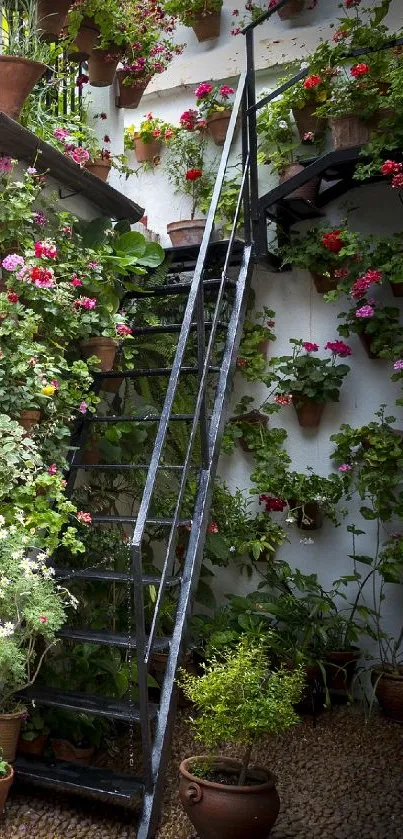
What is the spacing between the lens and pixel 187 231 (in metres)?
5.80

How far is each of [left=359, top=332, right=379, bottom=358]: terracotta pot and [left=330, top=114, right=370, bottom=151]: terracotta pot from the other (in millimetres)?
1129

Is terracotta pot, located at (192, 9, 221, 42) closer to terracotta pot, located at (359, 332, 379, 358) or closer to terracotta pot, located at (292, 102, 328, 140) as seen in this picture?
terracotta pot, located at (292, 102, 328, 140)

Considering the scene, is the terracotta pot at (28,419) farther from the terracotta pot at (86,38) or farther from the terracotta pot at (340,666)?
the terracotta pot at (86,38)

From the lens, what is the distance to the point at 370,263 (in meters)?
5.18

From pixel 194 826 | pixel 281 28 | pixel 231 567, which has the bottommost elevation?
pixel 194 826

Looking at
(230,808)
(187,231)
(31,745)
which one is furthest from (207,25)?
(230,808)

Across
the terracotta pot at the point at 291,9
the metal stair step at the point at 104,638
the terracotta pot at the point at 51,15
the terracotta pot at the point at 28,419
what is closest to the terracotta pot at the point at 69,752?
the metal stair step at the point at 104,638

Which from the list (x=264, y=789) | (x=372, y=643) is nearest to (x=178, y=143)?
(x=372, y=643)

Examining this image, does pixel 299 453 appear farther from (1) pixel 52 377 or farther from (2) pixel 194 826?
(2) pixel 194 826

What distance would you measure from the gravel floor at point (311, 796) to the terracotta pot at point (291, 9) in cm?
460

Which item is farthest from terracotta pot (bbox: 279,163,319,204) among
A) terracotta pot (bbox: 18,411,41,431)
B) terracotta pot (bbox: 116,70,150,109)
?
terracotta pot (bbox: 18,411,41,431)

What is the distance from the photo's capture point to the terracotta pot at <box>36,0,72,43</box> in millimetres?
4551

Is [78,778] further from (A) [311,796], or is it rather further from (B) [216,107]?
(B) [216,107]

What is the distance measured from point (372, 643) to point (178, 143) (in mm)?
3654
